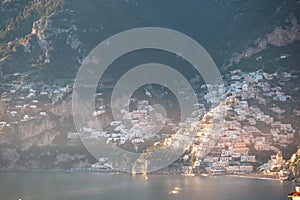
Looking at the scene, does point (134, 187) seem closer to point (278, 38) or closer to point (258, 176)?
point (258, 176)

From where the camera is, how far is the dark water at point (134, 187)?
7862cm

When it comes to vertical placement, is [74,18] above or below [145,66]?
above

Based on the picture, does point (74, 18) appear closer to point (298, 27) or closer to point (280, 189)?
point (298, 27)

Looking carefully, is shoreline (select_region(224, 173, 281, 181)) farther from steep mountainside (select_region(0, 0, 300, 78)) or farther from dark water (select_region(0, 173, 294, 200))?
steep mountainside (select_region(0, 0, 300, 78))

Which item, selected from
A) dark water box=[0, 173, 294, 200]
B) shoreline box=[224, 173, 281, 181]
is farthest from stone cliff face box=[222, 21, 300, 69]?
dark water box=[0, 173, 294, 200]

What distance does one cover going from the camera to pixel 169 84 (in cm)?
13325

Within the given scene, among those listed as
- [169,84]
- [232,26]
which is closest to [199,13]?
[232,26]

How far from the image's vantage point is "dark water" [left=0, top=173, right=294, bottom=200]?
78625 millimetres

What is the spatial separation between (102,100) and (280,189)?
4876 cm

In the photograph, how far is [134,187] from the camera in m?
87.5

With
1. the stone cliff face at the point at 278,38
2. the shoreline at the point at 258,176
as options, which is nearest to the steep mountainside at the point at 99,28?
the stone cliff face at the point at 278,38

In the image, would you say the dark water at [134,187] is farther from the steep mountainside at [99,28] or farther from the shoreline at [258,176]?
the steep mountainside at [99,28]

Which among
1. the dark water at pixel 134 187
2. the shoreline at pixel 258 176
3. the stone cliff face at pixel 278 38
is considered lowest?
the dark water at pixel 134 187

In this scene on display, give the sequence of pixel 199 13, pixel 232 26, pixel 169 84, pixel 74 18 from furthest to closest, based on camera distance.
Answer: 1. pixel 199 13
2. pixel 232 26
3. pixel 74 18
4. pixel 169 84
